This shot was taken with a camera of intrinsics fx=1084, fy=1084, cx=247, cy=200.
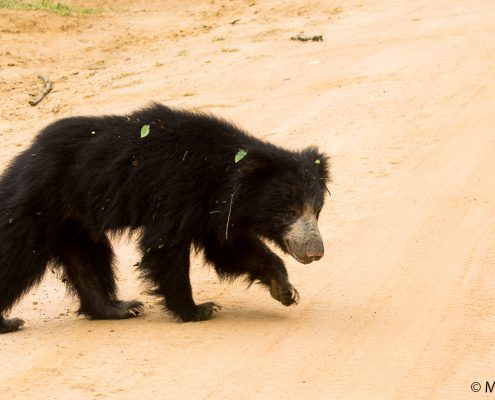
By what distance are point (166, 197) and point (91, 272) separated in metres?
0.96

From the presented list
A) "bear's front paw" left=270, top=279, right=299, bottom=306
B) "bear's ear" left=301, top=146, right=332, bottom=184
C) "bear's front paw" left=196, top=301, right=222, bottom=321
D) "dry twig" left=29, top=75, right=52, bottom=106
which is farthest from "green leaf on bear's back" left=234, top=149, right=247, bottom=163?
"dry twig" left=29, top=75, right=52, bottom=106

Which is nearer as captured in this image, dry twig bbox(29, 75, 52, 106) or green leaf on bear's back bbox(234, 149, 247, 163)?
green leaf on bear's back bbox(234, 149, 247, 163)

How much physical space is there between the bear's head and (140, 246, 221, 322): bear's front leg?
1.51ft

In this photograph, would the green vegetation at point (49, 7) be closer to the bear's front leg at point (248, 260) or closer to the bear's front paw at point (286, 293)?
the bear's front leg at point (248, 260)

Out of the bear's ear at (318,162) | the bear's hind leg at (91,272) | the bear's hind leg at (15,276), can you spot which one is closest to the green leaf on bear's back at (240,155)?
the bear's ear at (318,162)

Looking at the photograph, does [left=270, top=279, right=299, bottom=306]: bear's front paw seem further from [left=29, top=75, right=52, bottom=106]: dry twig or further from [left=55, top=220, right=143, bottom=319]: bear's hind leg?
[left=29, top=75, right=52, bottom=106]: dry twig

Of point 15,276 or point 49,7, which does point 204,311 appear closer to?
point 15,276

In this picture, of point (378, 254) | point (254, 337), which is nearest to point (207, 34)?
point (378, 254)

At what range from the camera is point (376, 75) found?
1221cm

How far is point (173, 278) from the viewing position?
21.5 ft

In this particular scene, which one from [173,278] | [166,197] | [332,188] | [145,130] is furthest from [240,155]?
[332,188]

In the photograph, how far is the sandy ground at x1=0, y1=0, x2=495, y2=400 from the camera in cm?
545

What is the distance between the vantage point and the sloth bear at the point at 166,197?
255 inches

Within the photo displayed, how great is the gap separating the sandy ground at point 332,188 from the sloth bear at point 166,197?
1.17 ft
